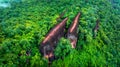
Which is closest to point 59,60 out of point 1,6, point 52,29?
point 52,29

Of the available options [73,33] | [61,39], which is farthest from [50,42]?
[73,33]

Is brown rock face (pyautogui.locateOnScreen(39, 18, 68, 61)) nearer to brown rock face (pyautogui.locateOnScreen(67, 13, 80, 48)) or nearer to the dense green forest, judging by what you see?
the dense green forest

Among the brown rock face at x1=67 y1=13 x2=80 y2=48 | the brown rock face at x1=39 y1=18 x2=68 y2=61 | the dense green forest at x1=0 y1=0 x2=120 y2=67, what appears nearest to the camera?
the dense green forest at x1=0 y1=0 x2=120 y2=67

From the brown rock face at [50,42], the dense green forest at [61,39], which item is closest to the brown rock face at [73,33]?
the dense green forest at [61,39]

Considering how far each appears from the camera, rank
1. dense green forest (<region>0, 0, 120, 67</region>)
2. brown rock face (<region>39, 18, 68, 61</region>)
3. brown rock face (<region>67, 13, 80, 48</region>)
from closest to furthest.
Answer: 1. dense green forest (<region>0, 0, 120, 67</region>)
2. brown rock face (<region>39, 18, 68, 61</region>)
3. brown rock face (<region>67, 13, 80, 48</region>)

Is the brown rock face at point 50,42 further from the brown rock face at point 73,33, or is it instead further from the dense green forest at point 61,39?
the brown rock face at point 73,33

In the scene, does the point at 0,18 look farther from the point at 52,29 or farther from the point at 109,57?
the point at 109,57

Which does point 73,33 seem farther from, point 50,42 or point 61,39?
point 50,42

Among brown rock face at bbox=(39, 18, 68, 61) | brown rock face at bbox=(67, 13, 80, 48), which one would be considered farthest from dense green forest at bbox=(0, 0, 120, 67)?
brown rock face at bbox=(67, 13, 80, 48)
